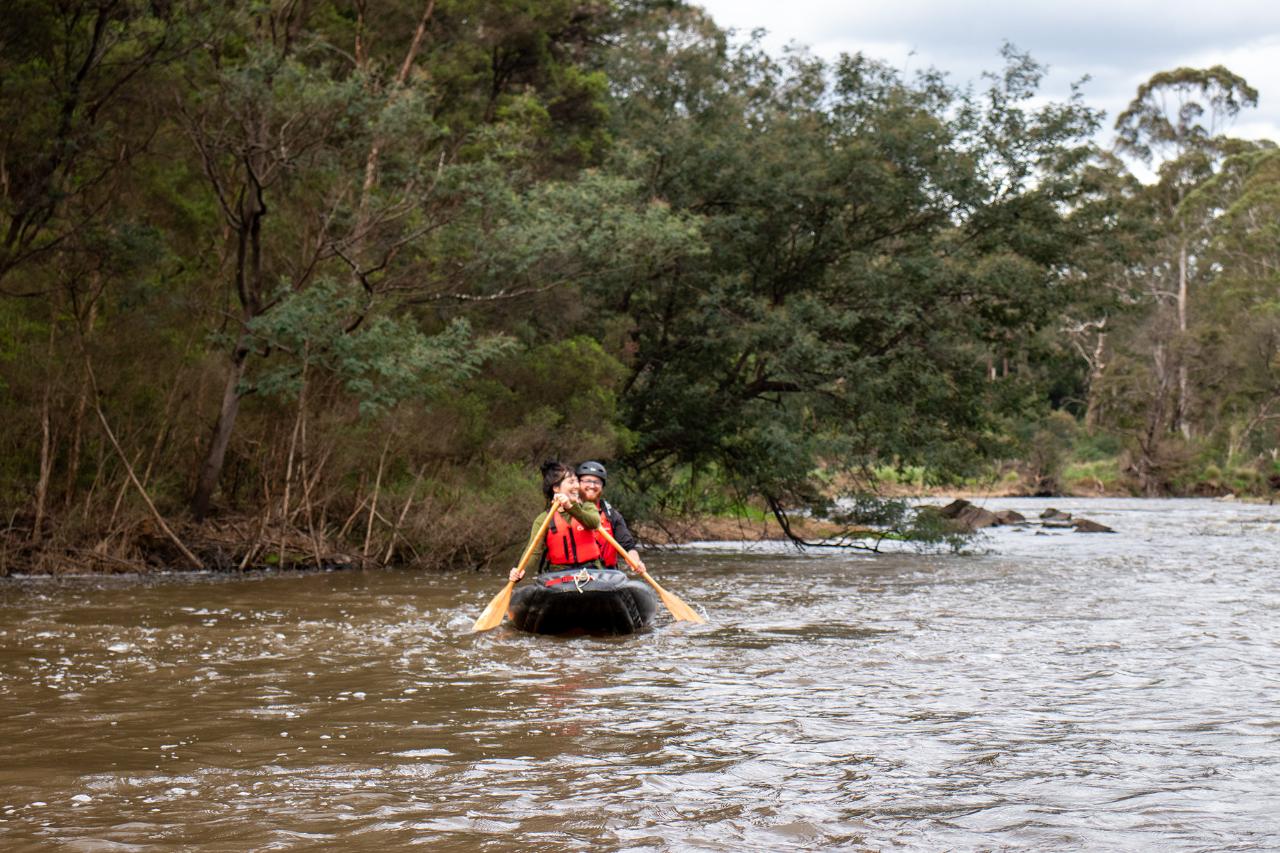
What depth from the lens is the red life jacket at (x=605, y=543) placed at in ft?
42.7

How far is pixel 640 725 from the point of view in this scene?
7.91m

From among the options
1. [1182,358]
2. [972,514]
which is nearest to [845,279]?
[972,514]

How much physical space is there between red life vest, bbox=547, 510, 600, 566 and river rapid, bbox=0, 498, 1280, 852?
2.65 ft

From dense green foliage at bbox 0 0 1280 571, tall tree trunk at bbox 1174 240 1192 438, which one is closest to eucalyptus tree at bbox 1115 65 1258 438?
tall tree trunk at bbox 1174 240 1192 438

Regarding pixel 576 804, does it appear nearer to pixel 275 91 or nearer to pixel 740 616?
pixel 740 616

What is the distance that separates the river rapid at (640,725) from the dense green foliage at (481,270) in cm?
349

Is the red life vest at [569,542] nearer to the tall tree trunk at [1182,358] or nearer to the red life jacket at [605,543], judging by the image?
the red life jacket at [605,543]

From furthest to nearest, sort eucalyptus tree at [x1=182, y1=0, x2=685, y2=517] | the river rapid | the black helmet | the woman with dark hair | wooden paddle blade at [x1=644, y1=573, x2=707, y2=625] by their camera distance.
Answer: eucalyptus tree at [x1=182, y1=0, x2=685, y2=517] < wooden paddle blade at [x1=644, y1=573, x2=707, y2=625] < the woman with dark hair < the black helmet < the river rapid

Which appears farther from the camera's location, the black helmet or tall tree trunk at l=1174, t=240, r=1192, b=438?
tall tree trunk at l=1174, t=240, r=1192, b=438

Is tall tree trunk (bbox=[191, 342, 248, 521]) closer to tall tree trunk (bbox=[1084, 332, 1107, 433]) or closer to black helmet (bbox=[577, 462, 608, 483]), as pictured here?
black helmet (bbox=[577, 462, 608, 483])

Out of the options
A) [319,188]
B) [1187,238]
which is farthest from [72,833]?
[1187,238]

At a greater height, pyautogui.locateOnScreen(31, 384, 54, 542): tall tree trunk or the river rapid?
pyautogui.locateOnScreen(31, 384, 54, 542): tall tree trunk

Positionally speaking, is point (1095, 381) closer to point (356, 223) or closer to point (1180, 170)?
point (1180, 170)

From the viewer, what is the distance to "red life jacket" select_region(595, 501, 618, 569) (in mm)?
13024
